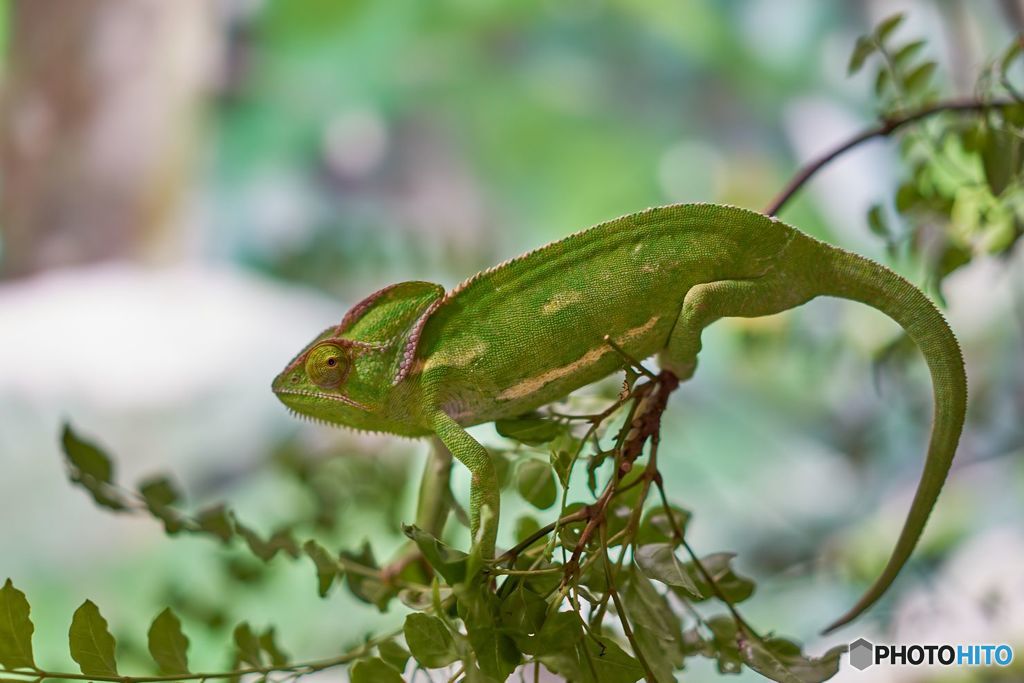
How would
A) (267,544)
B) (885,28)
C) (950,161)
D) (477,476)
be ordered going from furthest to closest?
(950,161), (885,28), (267,544), (477,476)

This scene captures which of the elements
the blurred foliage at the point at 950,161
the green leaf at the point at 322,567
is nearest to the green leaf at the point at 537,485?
the green leaf at the point at 322,567

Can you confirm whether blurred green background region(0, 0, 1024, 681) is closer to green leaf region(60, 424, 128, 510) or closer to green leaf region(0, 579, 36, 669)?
green leaf region(60, 424, 128, 510)

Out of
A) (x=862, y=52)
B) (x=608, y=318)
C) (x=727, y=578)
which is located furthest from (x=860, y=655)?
(x=862, y=52)

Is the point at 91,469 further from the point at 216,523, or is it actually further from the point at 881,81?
the point at 881,81

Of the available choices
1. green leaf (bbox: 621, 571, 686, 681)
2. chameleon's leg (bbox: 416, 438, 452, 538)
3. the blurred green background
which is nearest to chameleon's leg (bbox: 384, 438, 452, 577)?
chameleon's leg (bbox: 416, 438, 452, 538)

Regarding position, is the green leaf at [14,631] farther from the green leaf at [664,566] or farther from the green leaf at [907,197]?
the green leaf at [907,197]

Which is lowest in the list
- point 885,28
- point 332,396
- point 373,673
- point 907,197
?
point 373,673
